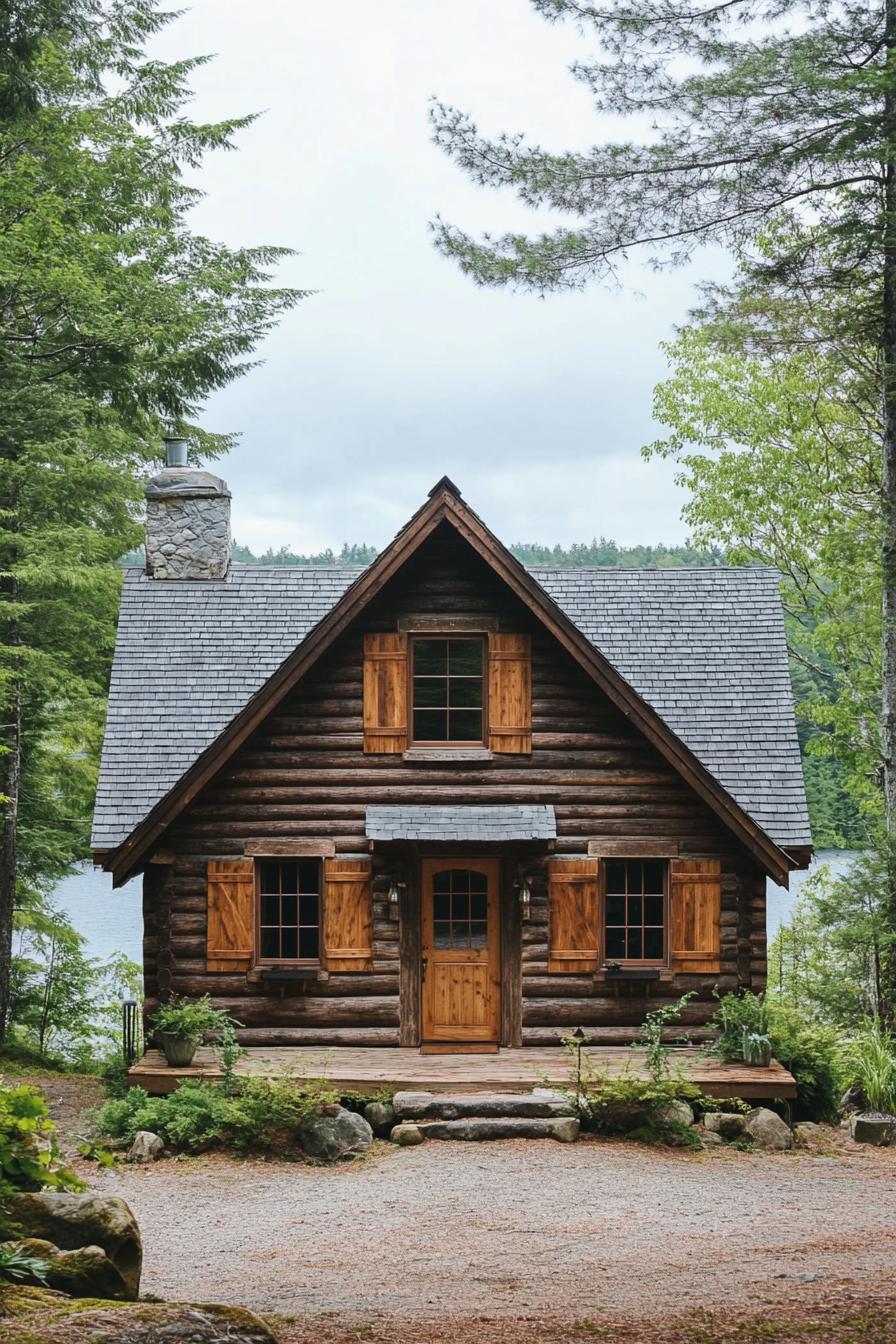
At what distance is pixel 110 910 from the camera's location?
46.6 meters

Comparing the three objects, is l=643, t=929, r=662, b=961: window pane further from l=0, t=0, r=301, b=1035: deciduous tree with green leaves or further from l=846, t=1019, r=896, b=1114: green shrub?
l=0, t=0, r=301, b=1035: deciduous tree with green leaves

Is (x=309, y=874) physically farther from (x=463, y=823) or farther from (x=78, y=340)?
(x=78, y=340)

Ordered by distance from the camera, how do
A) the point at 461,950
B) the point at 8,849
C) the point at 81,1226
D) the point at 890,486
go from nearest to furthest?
the point at 81,1226
the point at 461,950
the point at 890,486
the point at 8,849

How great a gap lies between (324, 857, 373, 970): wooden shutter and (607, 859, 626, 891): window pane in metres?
2.81

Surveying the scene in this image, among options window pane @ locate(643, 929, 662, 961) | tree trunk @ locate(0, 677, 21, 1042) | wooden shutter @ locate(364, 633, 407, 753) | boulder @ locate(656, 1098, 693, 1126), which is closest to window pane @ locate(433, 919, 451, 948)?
wooden shutter @ locate(364, 633, 407, 753)

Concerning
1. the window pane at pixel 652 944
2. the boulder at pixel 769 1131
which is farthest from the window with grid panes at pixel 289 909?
the boulder at pixel 769 1131

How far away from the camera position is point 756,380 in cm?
2852

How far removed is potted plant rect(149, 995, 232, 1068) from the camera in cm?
1374

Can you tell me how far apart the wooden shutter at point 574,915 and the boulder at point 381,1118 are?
2.83 metres

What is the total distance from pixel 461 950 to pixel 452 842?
1456 millimetres

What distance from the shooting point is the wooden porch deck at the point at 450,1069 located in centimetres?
1332

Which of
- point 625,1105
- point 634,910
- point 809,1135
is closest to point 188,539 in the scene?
point 634,910

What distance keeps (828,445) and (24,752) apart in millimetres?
16910

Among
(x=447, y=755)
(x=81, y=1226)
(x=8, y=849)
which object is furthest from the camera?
(x=8, y=849)
